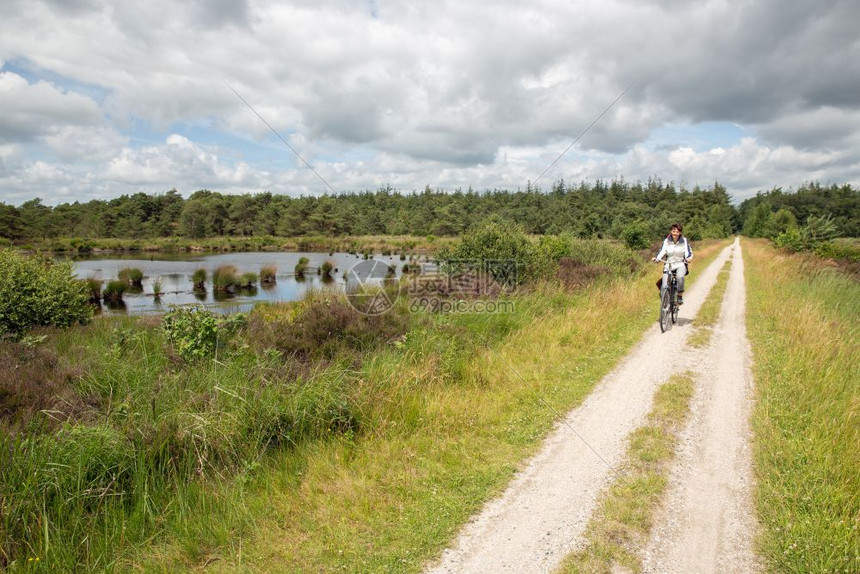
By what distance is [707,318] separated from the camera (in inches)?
446

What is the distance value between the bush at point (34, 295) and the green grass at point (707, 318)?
1399cm

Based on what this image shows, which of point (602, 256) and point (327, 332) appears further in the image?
point (602, 256)

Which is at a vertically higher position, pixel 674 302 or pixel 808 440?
pixel 674 302

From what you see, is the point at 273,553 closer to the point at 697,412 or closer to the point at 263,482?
the point at 263,482

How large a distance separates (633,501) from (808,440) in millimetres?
2382

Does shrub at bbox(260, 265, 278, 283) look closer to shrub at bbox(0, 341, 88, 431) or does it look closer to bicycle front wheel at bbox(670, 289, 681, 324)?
shrub at bbox(0, 341, 88, 431)

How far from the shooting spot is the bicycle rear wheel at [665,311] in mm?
9938

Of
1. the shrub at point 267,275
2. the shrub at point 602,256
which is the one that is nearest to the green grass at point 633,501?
the shrub at point 602,256

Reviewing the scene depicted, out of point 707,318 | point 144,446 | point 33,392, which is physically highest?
point 33,392

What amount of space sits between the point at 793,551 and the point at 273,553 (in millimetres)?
3865

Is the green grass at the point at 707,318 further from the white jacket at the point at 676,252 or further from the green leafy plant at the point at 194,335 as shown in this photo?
the green leafy plant at the point at 194,335

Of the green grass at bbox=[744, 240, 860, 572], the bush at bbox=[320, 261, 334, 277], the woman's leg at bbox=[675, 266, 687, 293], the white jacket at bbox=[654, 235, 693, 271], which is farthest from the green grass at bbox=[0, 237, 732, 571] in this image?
the bush at bbox=[320, 261, 334, 277]

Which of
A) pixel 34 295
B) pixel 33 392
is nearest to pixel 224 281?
pixel 34 295

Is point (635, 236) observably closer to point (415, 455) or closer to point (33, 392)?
point (415, 455)
